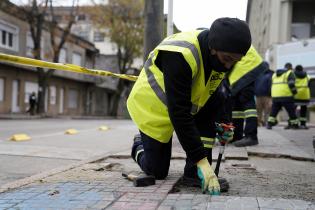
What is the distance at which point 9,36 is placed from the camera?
30.7 m

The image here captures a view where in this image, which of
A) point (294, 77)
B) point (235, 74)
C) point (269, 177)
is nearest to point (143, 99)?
point (269, 177)

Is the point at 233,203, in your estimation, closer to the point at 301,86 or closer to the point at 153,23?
the point at 153,23

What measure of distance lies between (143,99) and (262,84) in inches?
377

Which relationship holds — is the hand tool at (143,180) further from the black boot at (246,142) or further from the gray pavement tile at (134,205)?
the black boot at (246,142)

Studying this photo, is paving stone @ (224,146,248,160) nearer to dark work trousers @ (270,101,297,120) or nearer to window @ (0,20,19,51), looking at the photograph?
dark work trousers @ (270,101,297,120)

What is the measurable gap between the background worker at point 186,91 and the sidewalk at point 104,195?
26cm

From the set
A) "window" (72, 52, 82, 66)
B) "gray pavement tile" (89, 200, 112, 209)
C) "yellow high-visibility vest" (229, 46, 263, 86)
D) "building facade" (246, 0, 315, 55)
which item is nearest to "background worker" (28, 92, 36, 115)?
"window" (72, 52, 82, 66)

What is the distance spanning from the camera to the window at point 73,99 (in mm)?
40594

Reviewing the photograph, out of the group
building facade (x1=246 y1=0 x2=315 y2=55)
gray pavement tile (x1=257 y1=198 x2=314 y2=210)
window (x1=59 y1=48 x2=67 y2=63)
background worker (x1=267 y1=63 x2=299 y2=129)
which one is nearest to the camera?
gray pavement tile (x1=257 y1=198 x2=314 y2=210)

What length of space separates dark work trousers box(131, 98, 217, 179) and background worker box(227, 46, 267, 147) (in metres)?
2.72

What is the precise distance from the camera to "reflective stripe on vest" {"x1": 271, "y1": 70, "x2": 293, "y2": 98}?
12.2m

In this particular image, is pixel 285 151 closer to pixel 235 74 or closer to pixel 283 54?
pixel 235 74

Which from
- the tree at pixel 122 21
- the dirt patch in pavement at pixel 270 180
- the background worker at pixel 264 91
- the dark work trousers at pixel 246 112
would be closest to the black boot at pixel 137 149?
the dirt patch in pavement at pixel 270 180

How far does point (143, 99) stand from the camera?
13.3ft
